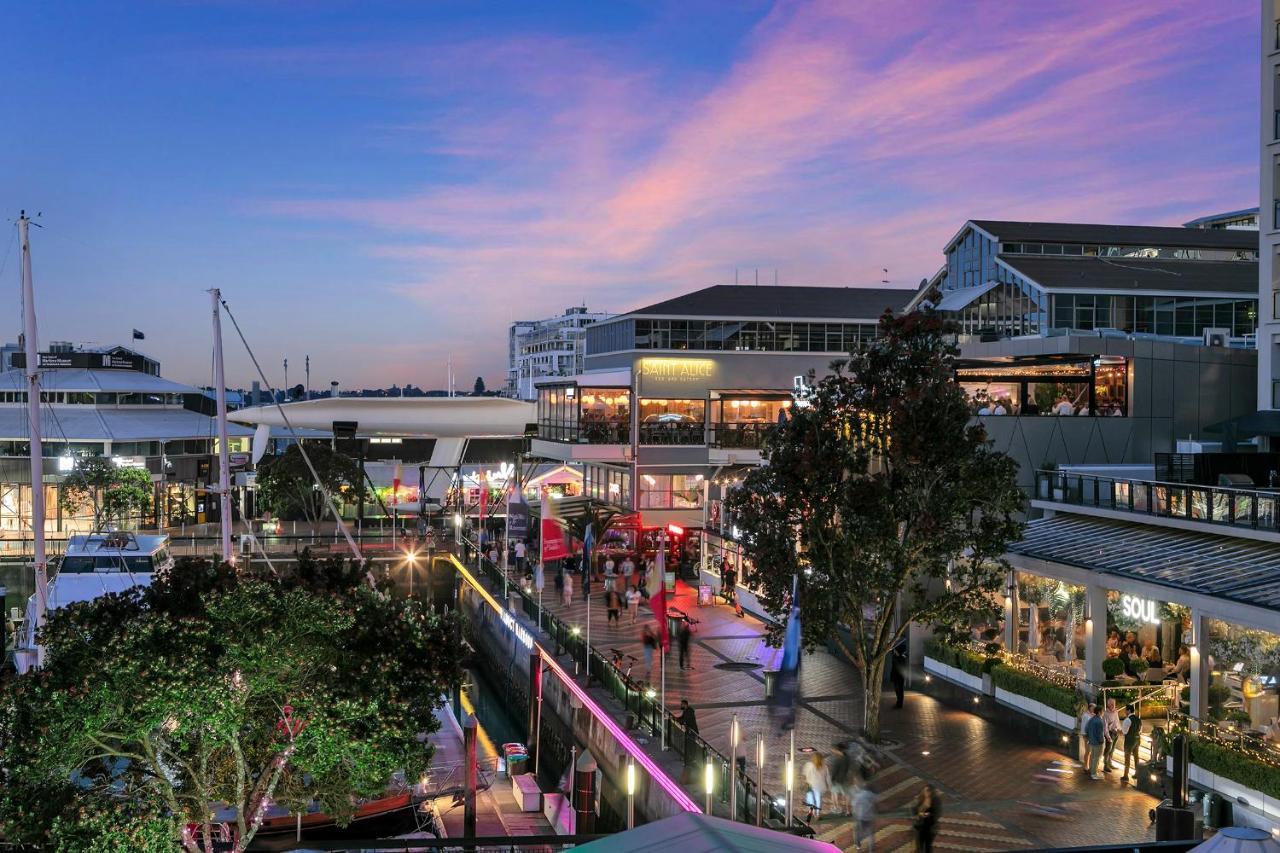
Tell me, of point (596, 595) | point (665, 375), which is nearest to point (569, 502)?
point (596, 595)

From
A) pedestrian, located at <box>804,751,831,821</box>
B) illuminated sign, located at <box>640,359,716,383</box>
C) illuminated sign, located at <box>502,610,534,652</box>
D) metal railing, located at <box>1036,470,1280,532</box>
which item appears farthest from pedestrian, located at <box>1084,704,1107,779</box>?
illuminated sign, located at <box>640,359,716,383</box>

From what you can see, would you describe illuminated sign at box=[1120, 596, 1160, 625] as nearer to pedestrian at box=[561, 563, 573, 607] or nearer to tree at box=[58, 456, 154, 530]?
pedestrian at box=[561, 563, 573, 607]

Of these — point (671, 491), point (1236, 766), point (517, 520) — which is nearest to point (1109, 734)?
point (1236, 766)

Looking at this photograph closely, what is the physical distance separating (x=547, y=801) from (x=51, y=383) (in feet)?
205

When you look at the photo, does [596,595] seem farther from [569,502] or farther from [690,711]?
[690,711]

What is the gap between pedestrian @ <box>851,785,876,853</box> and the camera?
56.7 feet

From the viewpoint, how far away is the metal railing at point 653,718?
18.0 meters

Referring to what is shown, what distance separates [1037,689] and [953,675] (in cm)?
353

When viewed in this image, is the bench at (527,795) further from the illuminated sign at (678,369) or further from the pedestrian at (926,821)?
the illuminated sign at (678,369)

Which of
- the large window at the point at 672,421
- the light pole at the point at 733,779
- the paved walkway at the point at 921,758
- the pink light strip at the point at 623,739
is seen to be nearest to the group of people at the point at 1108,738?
the paved walkway at the point at 921,758

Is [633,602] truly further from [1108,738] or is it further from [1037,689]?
[1108,738]

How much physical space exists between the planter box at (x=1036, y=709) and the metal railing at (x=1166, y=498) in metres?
4.88

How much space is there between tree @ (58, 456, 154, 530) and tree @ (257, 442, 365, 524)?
6.79m

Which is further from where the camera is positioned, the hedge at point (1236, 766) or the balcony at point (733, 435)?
the balcony at point (733, 435)
